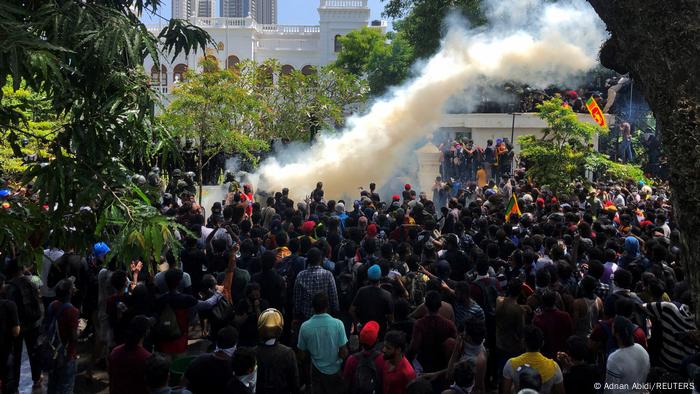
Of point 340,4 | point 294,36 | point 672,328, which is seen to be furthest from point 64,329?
point 340,4

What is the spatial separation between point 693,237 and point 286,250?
20.4 ft

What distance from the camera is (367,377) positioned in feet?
21.2

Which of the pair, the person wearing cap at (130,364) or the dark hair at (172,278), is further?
the dark hair at (172,278)

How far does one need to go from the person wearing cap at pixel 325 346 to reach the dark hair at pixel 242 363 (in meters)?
1.09

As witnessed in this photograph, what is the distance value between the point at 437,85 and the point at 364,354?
16.9 meters

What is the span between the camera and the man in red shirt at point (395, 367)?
6227 millimetres

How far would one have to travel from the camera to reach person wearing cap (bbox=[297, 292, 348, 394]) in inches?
275

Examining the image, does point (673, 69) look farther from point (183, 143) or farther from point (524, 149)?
point (183, 143)

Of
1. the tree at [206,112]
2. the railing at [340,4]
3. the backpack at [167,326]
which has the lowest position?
the backpack at [167,326]

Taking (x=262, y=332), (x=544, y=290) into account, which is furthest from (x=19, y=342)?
(x=544, y=290)

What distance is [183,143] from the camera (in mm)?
24047

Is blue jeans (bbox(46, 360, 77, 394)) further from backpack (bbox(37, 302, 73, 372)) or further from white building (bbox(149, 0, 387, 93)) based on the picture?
white building (bbox(149, 0, 387, 93))

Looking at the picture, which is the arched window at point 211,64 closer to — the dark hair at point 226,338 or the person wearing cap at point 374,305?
the person wearing cap at point 374,305

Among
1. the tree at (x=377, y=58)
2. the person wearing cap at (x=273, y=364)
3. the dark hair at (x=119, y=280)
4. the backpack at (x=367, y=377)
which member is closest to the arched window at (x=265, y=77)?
the tree at (x=377, y=58)
